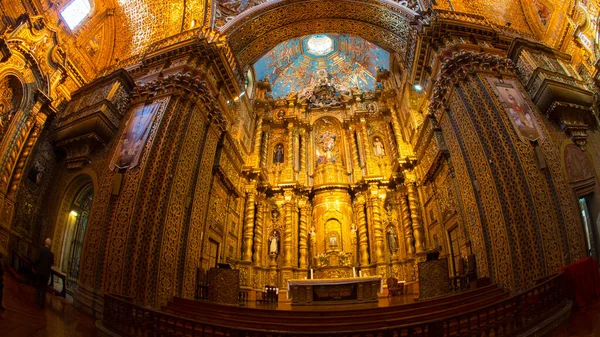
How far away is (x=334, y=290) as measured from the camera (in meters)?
10.0

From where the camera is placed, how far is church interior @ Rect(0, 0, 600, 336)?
259 inches

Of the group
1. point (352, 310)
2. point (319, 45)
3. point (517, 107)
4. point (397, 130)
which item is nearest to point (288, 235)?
point (397, 130)

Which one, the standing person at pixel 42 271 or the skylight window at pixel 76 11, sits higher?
the skylight window at pixel 76 11

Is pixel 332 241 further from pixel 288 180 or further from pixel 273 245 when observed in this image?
pixel 288 180

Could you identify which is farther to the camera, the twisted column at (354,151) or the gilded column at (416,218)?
the twisted column at (354,151)

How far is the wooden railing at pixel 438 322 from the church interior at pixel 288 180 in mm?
37

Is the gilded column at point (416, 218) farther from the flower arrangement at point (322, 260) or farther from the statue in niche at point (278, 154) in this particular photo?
the statue in niche at point (278, 154)

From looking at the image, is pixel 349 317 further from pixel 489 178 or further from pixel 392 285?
pixel 392 285

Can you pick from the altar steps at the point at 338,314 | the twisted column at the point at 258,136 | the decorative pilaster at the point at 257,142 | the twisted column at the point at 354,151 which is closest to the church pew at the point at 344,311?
the altar steps at the point at 338,314

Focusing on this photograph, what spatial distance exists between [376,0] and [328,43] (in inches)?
338

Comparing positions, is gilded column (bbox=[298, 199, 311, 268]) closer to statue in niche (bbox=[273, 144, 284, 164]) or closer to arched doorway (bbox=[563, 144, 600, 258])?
statue in niche (bbox=[273, 144, 284, 164])

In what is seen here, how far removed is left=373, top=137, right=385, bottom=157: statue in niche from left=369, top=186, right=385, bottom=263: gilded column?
2794 mm

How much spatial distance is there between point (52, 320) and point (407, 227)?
13492mm

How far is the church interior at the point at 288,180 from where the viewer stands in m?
6.59
